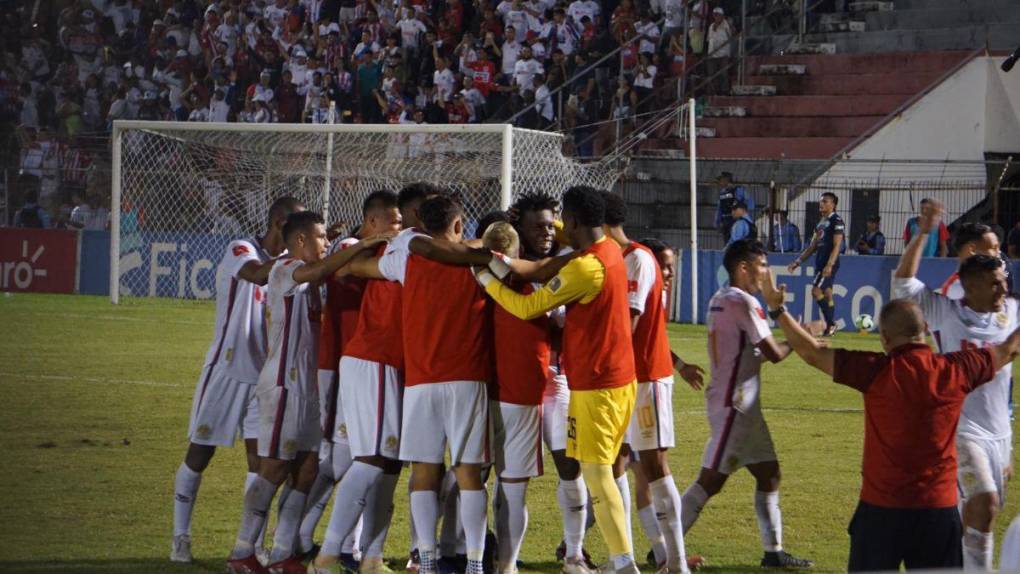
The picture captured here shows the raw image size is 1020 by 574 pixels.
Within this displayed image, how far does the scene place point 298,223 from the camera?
7379mm

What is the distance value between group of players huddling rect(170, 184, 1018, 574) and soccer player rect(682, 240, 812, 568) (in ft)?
0.03

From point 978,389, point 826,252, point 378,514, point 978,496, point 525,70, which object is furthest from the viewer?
point 525,70

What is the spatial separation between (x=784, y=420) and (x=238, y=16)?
24601 millimetres

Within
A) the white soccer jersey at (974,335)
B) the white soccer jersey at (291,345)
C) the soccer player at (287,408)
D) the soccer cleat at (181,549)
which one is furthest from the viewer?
the soccer cleat at (181,549)

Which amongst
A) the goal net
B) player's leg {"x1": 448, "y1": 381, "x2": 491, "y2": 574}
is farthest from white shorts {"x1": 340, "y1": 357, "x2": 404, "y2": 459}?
the goal net

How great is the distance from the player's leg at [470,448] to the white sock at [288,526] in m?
1.01

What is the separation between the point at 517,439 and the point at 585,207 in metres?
1.18

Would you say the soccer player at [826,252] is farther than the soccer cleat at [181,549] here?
Yes

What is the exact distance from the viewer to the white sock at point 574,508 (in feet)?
A: 23.6

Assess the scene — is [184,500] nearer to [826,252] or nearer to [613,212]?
[613,212]

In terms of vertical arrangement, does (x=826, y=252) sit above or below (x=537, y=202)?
above

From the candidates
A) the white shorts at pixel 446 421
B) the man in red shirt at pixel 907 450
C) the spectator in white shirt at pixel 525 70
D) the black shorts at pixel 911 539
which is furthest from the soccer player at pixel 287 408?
the spectator in white shirt at pixel 525 70

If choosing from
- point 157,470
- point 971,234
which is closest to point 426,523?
point 971,234

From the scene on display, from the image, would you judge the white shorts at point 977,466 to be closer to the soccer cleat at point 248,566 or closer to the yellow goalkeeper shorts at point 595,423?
the yellow goalkeeper shorts at point 595,423
